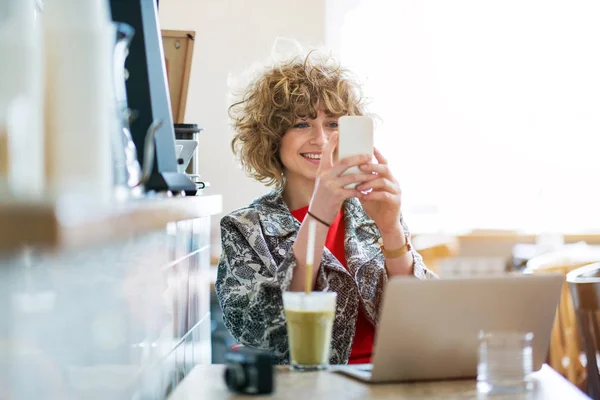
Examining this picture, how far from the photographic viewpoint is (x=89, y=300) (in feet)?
2.73

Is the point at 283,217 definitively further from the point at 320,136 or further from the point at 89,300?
the point at 89,300

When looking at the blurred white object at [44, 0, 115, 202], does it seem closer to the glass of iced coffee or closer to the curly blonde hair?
the glass of iced coffee

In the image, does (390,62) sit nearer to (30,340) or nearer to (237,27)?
(237,27)

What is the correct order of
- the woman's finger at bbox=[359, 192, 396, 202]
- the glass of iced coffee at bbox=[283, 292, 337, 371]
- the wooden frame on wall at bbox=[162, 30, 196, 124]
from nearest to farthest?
the glass of iced coffee at bbox=[283, 292, 337, 371] → the woman's finger at bbox=[359, 192, 396, 202] → the wooden frame on wall at bbox=[162, 30, 196, 124]

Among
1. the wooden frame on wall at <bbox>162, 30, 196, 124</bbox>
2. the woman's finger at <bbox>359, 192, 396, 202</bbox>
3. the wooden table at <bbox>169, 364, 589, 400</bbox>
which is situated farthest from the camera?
the wooden frame on wall at <bbox>162, 30, 196, 124</bbox>

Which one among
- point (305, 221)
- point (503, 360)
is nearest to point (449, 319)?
point (503, 360)

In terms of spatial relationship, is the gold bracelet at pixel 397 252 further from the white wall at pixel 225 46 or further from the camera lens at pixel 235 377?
the white wall at pixel 225 46

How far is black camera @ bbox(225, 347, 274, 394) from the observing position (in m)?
1.19

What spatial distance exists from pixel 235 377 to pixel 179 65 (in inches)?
41.7

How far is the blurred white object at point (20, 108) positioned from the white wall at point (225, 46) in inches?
150

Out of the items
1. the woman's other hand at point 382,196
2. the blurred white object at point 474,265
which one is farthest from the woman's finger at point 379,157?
the blurred white object at point 474,265

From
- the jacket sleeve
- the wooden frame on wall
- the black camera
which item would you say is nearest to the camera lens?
the black camera

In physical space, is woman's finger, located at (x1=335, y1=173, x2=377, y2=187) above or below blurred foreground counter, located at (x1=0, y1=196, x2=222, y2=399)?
above

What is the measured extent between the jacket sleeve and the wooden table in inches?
13.0
